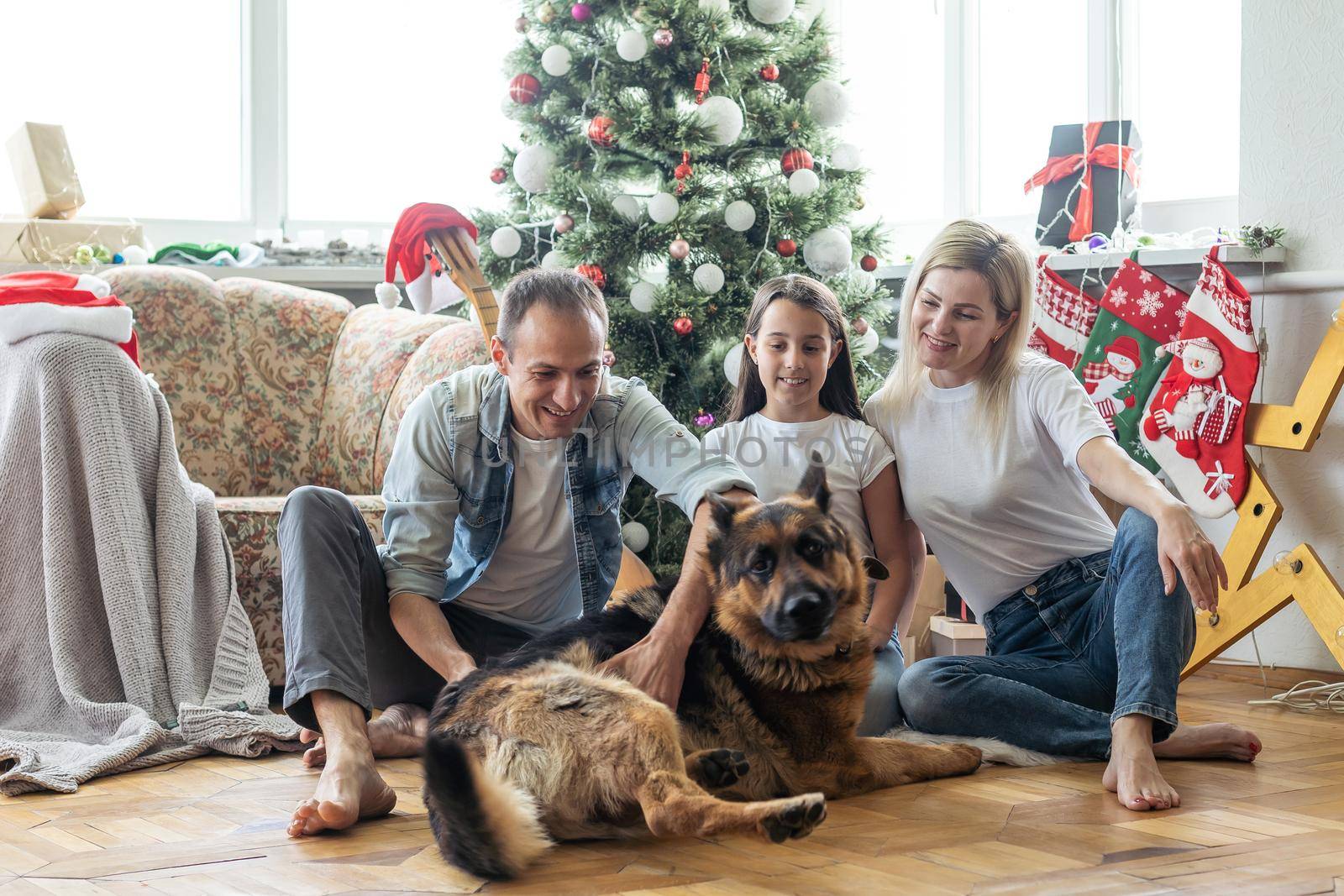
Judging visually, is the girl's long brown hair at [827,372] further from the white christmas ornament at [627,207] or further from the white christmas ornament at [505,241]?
the white christmas ornament at [505,241]

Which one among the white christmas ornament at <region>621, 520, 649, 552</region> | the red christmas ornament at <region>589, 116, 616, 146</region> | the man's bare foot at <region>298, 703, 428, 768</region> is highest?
the red christmas ornament at <region>589, 116, 616, 146</region>

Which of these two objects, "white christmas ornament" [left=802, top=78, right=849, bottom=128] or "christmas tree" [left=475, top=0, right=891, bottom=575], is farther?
"white christmas ornament" [left=802, top=78, right=849, bottom=128]

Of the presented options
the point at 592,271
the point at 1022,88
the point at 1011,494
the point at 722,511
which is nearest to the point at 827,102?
the point at 592,271

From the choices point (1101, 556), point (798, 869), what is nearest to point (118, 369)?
point (798, 869)

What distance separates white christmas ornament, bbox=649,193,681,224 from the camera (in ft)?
10.7

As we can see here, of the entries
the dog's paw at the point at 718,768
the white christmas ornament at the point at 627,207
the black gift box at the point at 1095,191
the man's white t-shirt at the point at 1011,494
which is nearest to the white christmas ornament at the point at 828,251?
the white christmas ornament at the point at 627,207

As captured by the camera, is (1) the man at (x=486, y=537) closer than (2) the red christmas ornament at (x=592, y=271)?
Yes

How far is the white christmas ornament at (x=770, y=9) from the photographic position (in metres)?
3.40

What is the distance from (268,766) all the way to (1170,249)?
267 centimetres

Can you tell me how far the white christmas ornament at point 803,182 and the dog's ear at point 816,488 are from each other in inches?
63.4

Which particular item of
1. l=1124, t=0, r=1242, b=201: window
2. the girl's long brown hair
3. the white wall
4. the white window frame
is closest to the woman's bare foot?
A: the girl's long brown hair

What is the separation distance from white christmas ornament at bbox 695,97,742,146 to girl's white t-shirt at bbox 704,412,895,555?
118 centimetres

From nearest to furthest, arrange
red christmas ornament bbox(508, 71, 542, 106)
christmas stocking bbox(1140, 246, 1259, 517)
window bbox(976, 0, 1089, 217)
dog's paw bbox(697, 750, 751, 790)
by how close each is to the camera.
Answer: dog's paw bbox(697, 750, 751, 790), christmas stocking bbox(1140, 246, 1259, 517), red christmas ornament bbox(508, 71, 542, 106), window bbox(976, 0, 1089, 217)

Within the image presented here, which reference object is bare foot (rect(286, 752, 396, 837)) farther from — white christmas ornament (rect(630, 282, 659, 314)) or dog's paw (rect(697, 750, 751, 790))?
white christmas ornament (rect(630, 282, 659, 314))
